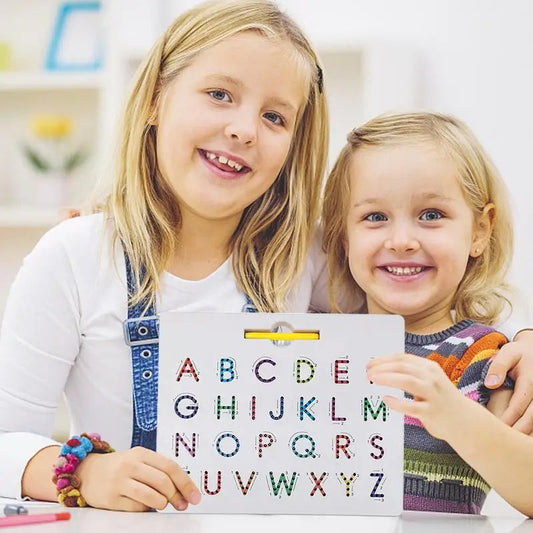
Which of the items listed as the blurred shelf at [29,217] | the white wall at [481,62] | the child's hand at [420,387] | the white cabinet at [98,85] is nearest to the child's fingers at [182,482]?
the child's hand at [420,387]

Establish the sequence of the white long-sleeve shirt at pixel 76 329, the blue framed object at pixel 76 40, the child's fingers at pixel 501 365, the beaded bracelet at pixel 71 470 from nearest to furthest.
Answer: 1. the beaded bracelet at pixel 71 470
2. the child's fingers at pixel 501 365
3. the white long-sleeve shirt at pixel 76 329
4. the blue framed object at pixel 76 40

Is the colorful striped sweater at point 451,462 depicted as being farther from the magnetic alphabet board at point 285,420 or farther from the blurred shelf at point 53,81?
the blurred shelf at point 53,81

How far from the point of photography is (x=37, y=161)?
3.27 metres

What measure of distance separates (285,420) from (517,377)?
33cm

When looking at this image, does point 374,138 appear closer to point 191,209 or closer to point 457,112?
point 191,209

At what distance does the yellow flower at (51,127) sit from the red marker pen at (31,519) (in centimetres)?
256

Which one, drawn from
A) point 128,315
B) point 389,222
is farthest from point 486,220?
point 128,315

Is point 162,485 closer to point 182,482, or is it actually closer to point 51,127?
point 182,482

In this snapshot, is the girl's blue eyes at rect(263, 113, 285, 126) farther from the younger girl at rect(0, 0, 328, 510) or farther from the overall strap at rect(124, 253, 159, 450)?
the overall strap at rect(124, 253, 159, 450)

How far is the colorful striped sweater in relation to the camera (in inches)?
46.0

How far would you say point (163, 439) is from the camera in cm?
96

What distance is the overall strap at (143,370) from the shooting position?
50.8 inches

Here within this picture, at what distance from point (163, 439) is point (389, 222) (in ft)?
1.62

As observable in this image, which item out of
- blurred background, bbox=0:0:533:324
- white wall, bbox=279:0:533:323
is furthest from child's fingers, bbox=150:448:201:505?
white wall, bbox=279:0:533:323
